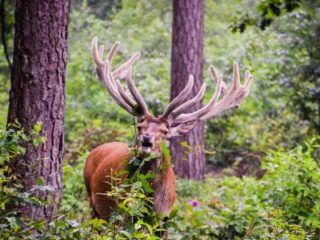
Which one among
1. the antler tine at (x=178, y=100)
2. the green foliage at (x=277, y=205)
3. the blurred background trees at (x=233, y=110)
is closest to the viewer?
the antler tine at (x=178, y=100)

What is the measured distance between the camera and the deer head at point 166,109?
7.05 metres

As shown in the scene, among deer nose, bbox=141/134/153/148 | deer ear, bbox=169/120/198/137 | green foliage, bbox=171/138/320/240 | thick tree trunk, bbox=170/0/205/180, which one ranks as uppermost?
thick tree trunk, bbox=170/0/205/180

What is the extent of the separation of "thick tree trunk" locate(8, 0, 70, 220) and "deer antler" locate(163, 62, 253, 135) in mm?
1668

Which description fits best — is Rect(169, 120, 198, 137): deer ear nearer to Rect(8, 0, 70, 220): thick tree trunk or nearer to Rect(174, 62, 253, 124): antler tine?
Rect(174, 62, 253, 124): antler tine

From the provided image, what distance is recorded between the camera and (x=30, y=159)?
225 inches

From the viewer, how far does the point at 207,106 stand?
7.71 metres

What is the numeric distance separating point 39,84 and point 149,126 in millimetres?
1608

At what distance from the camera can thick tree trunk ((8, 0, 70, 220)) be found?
18.8ft

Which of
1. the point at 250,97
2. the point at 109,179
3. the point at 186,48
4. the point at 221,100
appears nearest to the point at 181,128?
the point at 221,100

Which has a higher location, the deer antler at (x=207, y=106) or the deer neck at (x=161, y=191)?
the deer antler at (x=207, y=106)

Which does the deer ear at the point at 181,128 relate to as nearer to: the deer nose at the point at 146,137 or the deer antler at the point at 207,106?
the deer antler at the point at 207,106

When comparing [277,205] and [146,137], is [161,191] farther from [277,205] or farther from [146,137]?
[277,205]

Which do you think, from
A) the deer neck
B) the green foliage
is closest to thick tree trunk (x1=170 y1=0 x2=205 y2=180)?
the green foliage

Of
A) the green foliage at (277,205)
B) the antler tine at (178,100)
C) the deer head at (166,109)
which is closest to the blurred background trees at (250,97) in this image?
the green foliage at (277,205)
